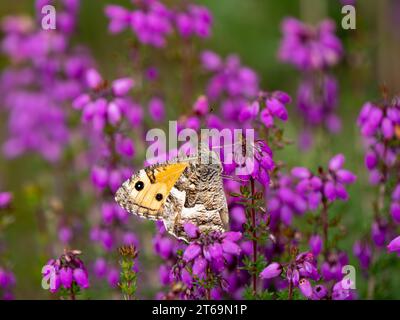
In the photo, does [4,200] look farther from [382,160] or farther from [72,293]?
[382,160]

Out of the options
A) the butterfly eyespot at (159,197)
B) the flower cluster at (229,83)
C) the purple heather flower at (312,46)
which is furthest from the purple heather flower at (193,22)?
the butterfly eyespot at (159,197)

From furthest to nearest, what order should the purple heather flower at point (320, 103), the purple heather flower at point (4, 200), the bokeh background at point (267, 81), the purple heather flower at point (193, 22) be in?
1. the purple heather flower at point (320, 103)
2. the bokeh background at point (267, 81)
3. the purple heather flower at point (193, 22)
4. the purple heather flower at point (4, 200)

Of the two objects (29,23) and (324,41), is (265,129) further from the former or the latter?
(29,23)

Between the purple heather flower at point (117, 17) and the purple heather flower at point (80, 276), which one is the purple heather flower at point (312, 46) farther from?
the purple heather flower at point (80, 276)

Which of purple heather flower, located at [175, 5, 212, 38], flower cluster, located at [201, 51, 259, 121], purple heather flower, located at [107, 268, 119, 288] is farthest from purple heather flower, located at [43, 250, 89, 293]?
purple heather flower, located at [175, 5, 212, 38]

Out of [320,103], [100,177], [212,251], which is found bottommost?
[212,251]

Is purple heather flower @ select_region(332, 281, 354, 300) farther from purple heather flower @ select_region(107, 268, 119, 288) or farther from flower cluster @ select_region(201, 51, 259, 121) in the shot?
flower cluster @ select_region(201, 51, 259, 121)

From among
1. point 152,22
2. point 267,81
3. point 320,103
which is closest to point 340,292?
point 152,22

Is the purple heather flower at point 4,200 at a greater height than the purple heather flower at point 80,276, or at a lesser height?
greater
